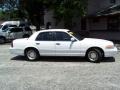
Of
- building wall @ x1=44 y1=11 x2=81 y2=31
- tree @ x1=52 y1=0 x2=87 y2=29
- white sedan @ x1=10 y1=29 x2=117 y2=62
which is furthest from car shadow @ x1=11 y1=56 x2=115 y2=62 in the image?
building wall @ x1=44 y1=11 x2=81 y2=31

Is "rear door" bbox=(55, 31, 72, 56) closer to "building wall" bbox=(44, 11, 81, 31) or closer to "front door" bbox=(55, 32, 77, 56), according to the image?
"front door" bbox=(55, 32, 77, 56)

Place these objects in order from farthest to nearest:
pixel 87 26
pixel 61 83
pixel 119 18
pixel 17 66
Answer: pixel 87 26 → pixel 119 18 → pixel 17 66 → pixel 61 83

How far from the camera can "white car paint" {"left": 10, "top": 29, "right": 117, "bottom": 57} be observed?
12.4 meters

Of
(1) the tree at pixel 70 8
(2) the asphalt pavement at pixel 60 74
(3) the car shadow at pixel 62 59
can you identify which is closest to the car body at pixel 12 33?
(1) the tree at pixel 70 8

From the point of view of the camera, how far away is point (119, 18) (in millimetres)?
25781

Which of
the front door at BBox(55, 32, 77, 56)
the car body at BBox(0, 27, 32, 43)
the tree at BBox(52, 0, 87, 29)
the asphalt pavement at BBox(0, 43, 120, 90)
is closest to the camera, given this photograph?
the asphalt pavement at BBox(0, 43, 120, 90)

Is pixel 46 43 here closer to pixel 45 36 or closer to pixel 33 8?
pixel 45 36

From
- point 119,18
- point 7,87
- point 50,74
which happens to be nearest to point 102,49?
point 50,74

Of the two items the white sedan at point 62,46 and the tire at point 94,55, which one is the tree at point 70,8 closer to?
the white sedan at point 62,46

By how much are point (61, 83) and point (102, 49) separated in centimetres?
448

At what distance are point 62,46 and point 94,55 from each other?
1599 mm

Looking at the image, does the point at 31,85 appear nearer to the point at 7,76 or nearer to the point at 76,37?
the point at 7,76

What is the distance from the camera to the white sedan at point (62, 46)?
490 inches

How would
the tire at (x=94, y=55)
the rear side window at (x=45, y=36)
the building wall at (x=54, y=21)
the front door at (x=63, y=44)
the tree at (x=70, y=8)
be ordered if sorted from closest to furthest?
1. the tire at (x=94, y=55)
2. the front door at (x=63, y=44)
3. the rear side window at (x=45, y=36)
4. the tree at (x=70, y=8)
5. the building wall at (x=54, y=21)
